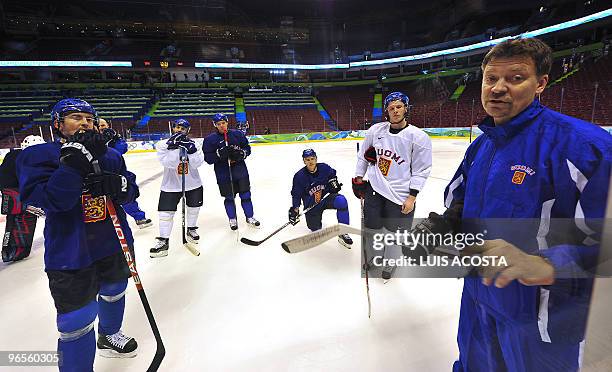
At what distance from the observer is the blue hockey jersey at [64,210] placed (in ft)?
4.43

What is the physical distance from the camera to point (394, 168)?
8.16 ft

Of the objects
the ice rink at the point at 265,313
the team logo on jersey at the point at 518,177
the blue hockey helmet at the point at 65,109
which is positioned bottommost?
the ice rink at the point at 265,313

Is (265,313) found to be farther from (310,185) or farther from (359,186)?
(310,185)

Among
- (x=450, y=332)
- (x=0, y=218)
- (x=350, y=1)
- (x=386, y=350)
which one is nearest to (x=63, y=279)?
(x=386, y=350)

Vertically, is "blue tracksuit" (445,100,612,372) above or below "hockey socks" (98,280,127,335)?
above

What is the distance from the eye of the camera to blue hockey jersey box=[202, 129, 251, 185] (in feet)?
12.7

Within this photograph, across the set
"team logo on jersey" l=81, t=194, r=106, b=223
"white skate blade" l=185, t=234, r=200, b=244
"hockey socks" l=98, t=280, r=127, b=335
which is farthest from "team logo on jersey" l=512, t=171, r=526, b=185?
"white skate blade" l=185, t=234, r=200, b=244

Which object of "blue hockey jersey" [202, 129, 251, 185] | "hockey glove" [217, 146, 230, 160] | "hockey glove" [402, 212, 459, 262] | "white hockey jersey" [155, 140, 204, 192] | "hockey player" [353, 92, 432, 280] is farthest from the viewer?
"blue hockey jersey" [202, 129, 251, 185]

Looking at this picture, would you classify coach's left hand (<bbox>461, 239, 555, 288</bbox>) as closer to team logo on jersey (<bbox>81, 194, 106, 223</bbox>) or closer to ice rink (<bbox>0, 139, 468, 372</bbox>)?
ice rink (<bbox>0, 139, 468, 372</bbox>)

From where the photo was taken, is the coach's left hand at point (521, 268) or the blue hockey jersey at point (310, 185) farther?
the blue hockey jersey at point (310, 185)

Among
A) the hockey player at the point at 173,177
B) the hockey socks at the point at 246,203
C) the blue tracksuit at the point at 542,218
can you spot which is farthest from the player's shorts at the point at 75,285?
the hockey socks at the point at 246,203

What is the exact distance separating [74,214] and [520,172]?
6.42ft

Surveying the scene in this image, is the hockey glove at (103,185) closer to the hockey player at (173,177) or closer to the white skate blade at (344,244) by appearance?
the hockey player at (173,177)

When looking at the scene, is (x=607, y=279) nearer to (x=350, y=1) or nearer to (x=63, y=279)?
(x=63, y=279)
